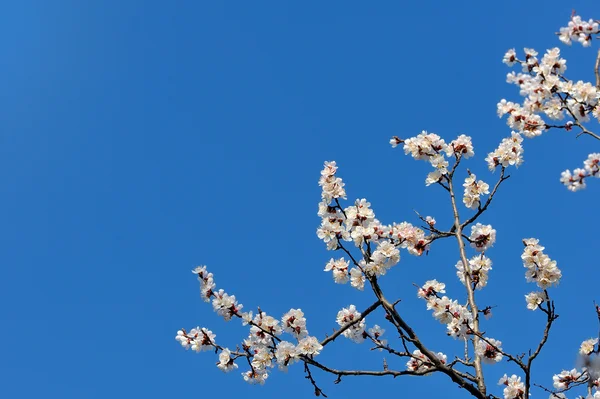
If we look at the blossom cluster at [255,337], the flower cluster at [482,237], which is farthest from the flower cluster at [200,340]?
the flower cluster at [482,237]

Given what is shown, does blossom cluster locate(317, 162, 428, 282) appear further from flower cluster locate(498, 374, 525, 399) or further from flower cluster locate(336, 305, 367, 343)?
flower cluster locate(498, 374, 525, 399)

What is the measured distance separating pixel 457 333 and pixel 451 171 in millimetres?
1702

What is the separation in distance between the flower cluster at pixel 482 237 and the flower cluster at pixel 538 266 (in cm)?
50

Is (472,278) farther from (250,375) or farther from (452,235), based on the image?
(250,375)

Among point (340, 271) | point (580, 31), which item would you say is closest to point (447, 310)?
point (340, 271)

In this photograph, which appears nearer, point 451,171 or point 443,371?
point 443,371

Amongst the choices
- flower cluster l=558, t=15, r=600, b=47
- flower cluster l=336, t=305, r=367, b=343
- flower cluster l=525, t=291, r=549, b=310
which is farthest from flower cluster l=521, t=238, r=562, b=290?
flower cluster l=558, t=15, r=600, b=47

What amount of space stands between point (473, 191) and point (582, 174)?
1.06m

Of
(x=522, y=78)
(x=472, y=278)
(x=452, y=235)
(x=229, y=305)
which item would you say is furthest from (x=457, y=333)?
(x=522, y=78)

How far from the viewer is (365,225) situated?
4.80m

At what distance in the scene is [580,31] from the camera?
5.74 meters

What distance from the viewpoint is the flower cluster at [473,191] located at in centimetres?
555

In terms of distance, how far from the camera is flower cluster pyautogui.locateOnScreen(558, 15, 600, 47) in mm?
5680

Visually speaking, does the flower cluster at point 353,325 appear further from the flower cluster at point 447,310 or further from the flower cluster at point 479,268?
the flower cluster at point 479,268
